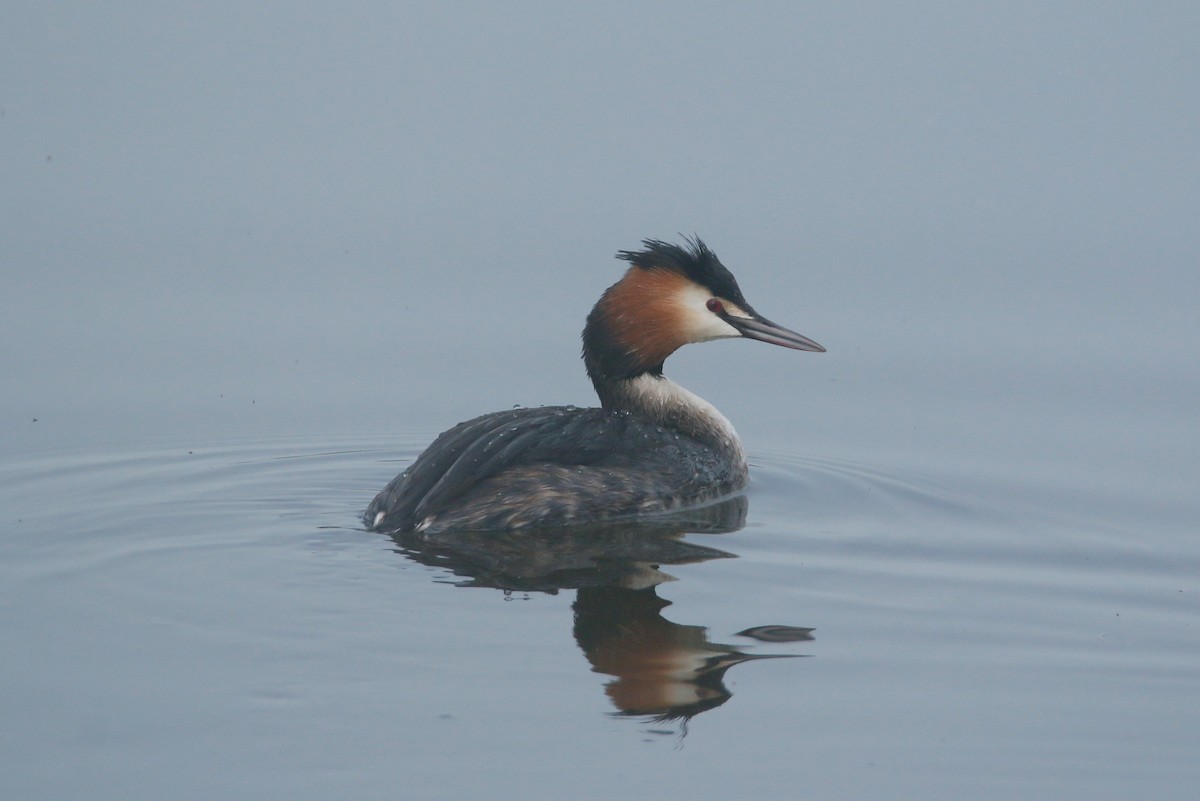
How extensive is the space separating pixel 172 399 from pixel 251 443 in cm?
90

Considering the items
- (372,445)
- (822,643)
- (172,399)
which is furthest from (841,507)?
(172,399)

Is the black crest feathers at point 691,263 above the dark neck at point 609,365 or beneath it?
above

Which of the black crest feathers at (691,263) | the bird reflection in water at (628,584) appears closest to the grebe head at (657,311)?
the black crest feathers at (691,263)

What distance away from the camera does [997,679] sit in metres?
5.75

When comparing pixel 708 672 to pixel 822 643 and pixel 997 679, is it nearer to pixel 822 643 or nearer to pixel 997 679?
pixel 822 643

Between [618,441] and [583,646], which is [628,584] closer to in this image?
[583,646]

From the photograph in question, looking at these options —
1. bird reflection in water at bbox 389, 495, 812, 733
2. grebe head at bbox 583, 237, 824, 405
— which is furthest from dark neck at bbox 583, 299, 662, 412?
bird reflection in water at bbox 389, 495, 812, 733

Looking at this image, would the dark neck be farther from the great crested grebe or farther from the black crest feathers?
the black crest feathers

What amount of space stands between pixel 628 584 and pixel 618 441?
132 cm

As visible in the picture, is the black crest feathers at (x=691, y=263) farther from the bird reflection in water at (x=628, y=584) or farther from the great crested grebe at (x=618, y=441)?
the bird reflection in water at (x=628, y=584)

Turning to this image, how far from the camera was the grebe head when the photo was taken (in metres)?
8.36

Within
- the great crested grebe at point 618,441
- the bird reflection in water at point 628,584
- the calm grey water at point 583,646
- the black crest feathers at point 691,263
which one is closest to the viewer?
the calm grey water at point 583,646

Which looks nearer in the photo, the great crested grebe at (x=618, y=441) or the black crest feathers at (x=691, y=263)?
the great crested grebe at (x=618, y=441)

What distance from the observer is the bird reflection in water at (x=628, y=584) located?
5648 millimetres
